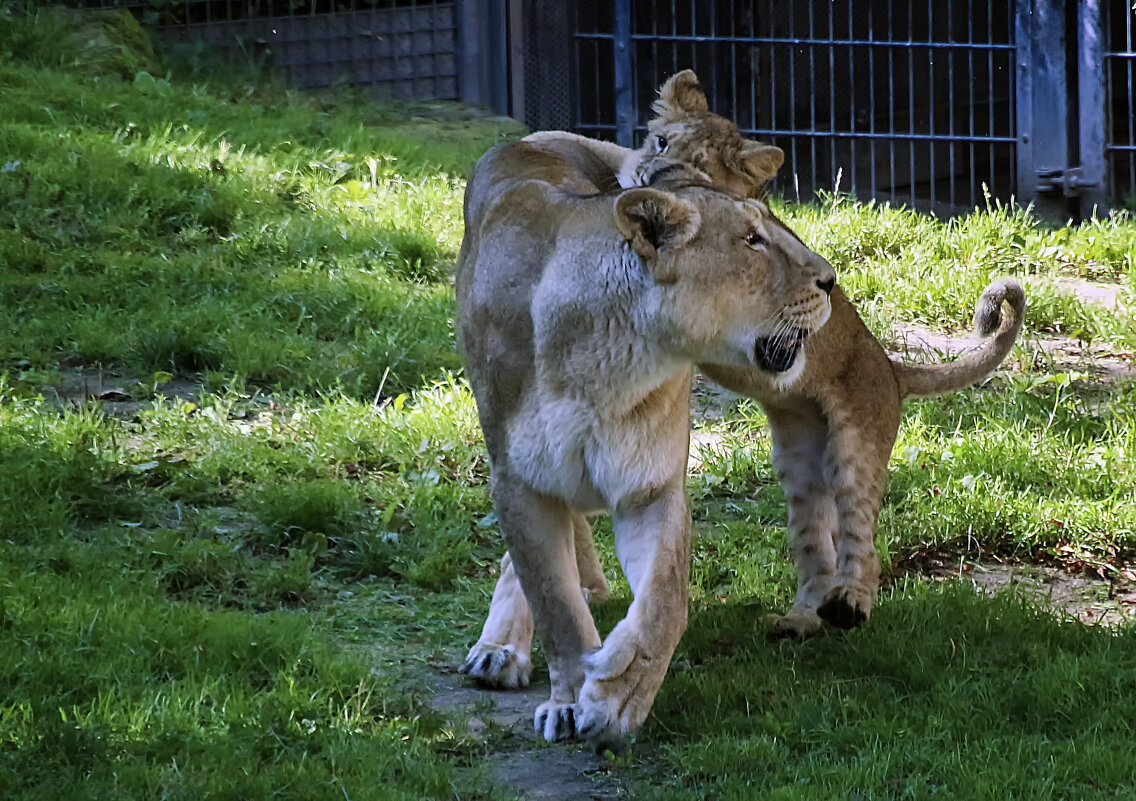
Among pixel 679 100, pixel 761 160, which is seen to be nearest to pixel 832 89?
pixel 679 100

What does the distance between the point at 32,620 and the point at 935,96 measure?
8073mm

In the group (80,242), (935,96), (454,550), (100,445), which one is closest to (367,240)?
(80,242)

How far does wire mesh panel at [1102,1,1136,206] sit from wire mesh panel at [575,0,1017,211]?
1.93 ft

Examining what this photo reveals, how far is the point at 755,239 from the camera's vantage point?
13.2 ft

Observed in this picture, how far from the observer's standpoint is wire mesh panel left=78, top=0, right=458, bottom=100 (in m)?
10.9

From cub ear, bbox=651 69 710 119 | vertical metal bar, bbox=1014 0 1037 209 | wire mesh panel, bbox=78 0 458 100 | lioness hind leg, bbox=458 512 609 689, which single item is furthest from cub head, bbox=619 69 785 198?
wire mesh panel, bbox=78 0 458 100

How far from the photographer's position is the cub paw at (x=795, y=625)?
4.65m

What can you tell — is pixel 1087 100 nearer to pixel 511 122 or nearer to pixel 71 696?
pixel 511 122

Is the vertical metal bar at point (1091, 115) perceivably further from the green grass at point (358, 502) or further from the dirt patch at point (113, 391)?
the dirt patch at point (113, 391)

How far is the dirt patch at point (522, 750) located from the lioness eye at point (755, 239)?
122cm

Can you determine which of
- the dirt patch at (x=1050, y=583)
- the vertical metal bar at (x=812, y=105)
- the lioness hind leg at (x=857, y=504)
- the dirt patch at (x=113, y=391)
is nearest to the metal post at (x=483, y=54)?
the vertical metal bar at (x=812, y=105)

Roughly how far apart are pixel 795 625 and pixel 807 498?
426 millimetres

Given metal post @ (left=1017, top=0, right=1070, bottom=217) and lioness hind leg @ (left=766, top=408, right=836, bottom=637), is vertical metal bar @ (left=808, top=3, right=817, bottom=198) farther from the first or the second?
lioness hind leg @ (left=766, top=408, right=836, bottom=637)

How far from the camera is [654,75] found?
425 inches
